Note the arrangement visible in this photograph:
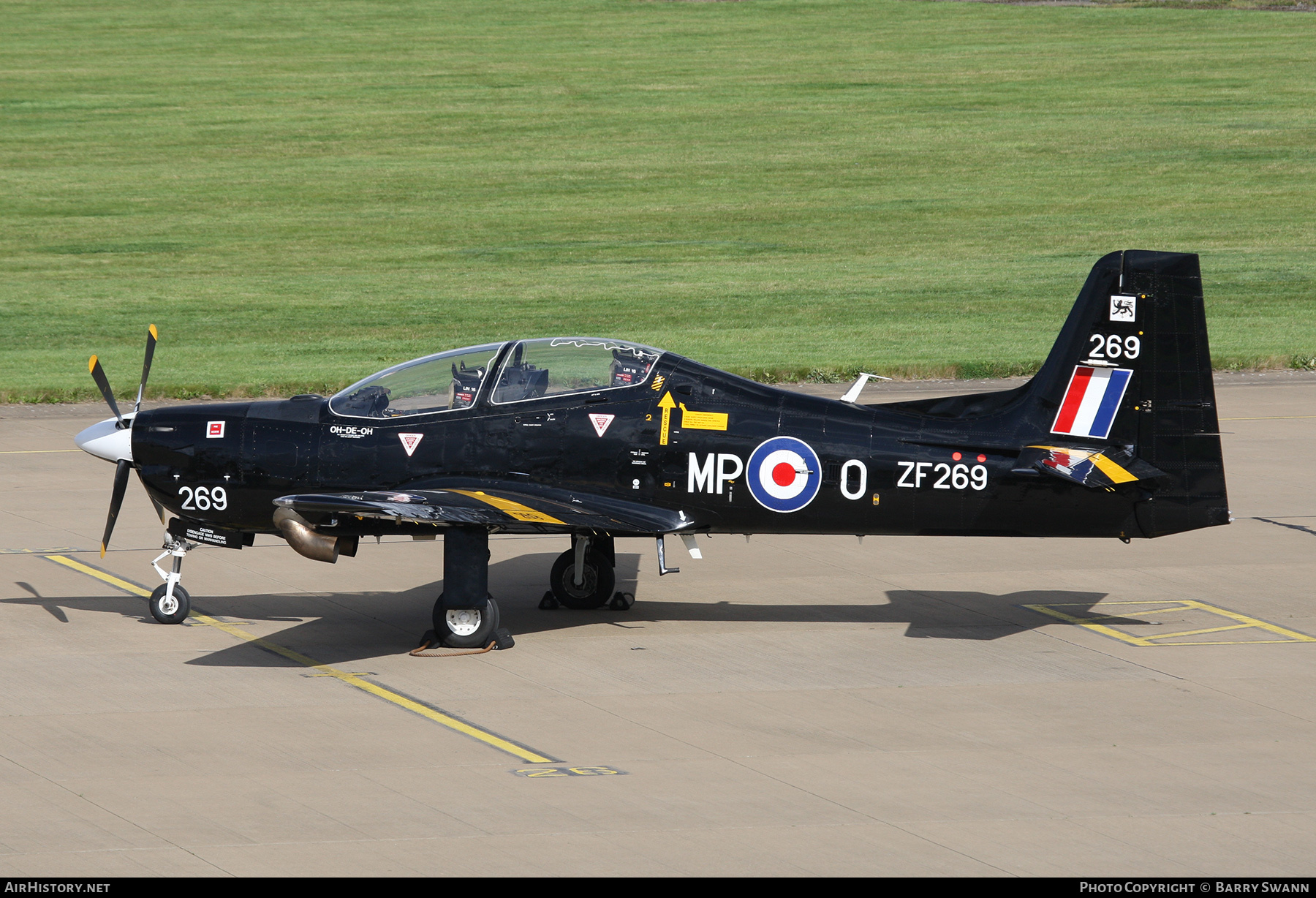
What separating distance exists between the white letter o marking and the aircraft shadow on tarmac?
1.53m

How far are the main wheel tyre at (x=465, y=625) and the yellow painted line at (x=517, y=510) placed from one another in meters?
0.88

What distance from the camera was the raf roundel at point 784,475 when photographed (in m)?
14.2

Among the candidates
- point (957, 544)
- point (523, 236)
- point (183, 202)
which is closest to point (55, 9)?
point (183, 202)

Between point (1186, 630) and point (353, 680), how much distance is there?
24.4 ft

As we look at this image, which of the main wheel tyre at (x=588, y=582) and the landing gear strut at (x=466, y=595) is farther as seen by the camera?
the main wheel tyre at (x=588, y=582)

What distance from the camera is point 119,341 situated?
33.2 m

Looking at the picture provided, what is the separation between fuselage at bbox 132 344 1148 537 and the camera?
14.0m

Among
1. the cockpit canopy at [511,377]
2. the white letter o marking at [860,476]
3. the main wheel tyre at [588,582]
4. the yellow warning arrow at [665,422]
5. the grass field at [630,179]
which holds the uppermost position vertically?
the grass field at [630,179]

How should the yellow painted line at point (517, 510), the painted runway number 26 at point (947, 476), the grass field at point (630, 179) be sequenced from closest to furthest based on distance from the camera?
the yellow painted line at point (517, 510) → the painted runway number 26 at point (947, 476) → the grass field at point (630, 179)

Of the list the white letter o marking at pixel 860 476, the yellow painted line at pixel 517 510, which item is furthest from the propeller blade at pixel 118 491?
the white letter o marking at pixel 860 476

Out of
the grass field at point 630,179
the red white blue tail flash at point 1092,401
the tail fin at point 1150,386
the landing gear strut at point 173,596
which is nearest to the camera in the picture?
the tail fin at point 1150,386

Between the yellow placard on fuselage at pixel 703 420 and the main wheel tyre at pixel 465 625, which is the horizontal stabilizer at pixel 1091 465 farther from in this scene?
the main wheel tyre at pixel 465 625

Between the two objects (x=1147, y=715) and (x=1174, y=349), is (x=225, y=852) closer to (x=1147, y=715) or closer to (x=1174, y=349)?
(x=1147, y=715)

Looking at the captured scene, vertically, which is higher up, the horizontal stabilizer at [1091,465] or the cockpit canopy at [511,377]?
the cockpit canopy at [511,377]
